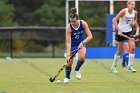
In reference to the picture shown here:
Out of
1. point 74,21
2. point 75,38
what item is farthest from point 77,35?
point 74,21

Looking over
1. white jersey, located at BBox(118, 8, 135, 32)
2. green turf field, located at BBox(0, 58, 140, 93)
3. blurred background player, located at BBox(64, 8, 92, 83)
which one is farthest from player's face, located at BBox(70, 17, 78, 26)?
white jersey, located at BBox(118, 8, 135, 32)

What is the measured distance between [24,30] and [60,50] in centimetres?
1459

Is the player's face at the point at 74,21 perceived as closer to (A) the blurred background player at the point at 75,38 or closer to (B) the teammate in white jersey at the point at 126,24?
(A) the blurred background player at the point at 75,38

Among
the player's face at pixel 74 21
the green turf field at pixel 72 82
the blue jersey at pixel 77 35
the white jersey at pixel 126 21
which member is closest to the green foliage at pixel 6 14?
the green turf field at pixel 72 82

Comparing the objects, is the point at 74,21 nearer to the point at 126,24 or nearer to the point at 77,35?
the point at 77,35

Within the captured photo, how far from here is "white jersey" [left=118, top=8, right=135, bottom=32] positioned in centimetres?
1820

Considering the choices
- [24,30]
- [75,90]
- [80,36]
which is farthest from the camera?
[24,30]

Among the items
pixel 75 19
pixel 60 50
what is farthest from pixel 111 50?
pixel 60 50

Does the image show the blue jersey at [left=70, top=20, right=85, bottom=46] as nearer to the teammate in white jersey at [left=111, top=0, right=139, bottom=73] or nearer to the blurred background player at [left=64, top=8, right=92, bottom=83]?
the blurred background player at [left=64, top=8, right=92, bottom=83]

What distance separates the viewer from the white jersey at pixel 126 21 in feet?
59.7

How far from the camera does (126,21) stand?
1831 centimetres

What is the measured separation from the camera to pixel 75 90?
44.0ft

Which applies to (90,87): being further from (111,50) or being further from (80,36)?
(111,50)

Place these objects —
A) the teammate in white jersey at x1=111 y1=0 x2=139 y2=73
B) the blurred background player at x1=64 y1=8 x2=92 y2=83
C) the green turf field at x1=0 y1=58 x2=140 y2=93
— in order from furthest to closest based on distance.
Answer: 1. the teammate in white jersey at x1=111 y1=0 x2=139 y2=73
2. the blurred background player at x1=64 y1=8 x2=92 y2=83
3. the green turf field at x1=0 y1=58 x2=140 y2=93
